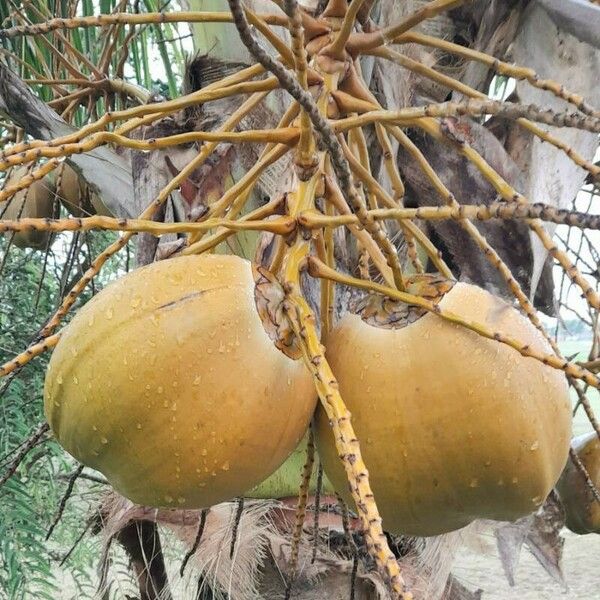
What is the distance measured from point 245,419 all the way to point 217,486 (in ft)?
0.19

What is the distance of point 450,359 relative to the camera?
527 millimetres

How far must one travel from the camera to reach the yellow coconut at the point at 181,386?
0.51 m

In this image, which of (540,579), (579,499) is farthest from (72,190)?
(540,579)

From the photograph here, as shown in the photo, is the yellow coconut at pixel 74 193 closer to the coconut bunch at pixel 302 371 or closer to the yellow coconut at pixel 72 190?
the yellow coconut at pixel 72 190

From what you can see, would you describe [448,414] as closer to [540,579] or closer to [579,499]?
[579,499]

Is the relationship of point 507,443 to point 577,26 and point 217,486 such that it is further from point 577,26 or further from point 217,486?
point 577,26

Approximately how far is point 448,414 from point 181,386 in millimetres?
175

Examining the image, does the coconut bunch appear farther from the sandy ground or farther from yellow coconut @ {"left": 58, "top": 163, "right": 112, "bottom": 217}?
the sandy ground

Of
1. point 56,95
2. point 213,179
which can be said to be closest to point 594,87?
point 213,179

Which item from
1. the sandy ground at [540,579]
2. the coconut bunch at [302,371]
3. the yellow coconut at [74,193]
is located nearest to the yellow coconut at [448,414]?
the coconut bunch at [302,371]

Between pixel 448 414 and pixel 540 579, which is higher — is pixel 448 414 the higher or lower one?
the higher one

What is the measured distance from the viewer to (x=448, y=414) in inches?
20.5

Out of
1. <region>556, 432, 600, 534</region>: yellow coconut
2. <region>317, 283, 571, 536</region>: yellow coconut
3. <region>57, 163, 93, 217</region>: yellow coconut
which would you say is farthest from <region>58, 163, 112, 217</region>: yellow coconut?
<region>317, 283, 571, 536</region>: yellow coconut

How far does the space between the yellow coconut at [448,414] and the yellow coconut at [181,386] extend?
1.9 inches
